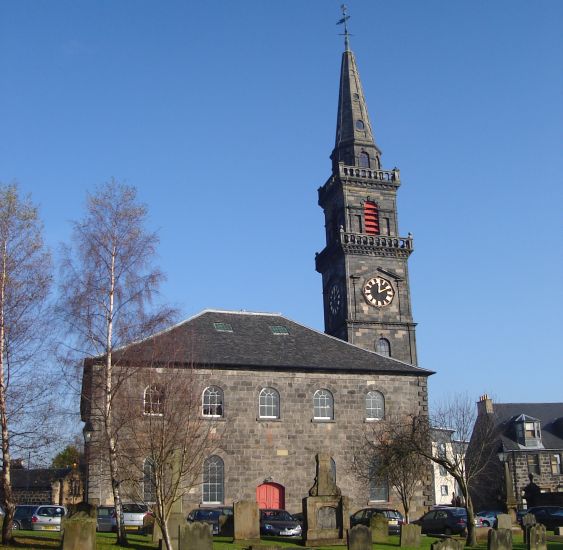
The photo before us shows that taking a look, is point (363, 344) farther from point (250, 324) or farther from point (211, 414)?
point (211, 414)

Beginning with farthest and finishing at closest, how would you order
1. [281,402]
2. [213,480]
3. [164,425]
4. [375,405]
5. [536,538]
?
1. [375,405]
2. [281,402]
3. [213,480]
4. [536,538]
5. [164,425]

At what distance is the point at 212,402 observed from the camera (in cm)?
3438

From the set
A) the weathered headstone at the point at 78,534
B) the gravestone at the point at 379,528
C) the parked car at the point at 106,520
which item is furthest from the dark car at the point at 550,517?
the weathered headstone at the point at 78,534

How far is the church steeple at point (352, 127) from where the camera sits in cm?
5344

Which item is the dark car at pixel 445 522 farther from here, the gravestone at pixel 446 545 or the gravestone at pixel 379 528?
the gravestone at pixel 446 545

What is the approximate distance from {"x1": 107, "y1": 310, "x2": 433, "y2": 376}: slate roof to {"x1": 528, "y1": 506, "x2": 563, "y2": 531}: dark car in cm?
885

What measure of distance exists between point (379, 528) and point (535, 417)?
36.2 meters

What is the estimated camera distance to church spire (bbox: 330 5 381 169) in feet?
175

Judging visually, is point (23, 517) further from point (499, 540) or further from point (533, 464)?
point (533, 464)

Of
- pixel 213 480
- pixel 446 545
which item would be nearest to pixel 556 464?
pixel 213 480

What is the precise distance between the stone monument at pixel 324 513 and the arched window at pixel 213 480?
9.34m

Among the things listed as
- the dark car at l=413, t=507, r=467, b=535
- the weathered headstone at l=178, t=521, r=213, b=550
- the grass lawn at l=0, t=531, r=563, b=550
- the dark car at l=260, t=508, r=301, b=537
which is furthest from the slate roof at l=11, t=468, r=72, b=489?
the weathered headstone at l=178, t=521, r=213, b=550

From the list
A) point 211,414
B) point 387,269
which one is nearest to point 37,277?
point 211,414

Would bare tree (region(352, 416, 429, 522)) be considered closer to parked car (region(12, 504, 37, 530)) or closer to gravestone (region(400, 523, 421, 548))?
gravestone (region(400, 523, 421, 548))
